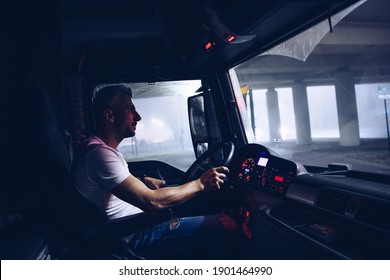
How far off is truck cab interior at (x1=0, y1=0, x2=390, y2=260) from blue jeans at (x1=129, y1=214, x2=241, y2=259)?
0.37 ft

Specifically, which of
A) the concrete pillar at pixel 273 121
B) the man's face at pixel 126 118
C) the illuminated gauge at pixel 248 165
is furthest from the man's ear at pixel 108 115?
the concrete pillar at pixel 273 121

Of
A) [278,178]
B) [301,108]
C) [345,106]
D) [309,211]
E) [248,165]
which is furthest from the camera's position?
[301,108]

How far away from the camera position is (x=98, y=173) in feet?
4.45

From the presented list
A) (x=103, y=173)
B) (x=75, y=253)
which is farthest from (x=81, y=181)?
(x=75, y=253)

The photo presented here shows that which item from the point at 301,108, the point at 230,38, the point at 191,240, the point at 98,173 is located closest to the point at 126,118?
the point at 98,173

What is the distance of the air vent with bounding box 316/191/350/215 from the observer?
3.77ft

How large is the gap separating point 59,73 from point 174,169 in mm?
1760

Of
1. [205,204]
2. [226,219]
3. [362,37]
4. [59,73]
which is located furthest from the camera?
[362,37]

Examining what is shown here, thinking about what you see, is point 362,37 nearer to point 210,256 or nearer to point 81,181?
point 210,256

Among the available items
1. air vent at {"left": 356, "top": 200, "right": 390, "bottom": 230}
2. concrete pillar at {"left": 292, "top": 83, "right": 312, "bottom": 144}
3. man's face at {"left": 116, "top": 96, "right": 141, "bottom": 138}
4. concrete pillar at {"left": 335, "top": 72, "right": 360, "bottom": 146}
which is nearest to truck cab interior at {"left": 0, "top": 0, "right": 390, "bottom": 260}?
air vent at {"left": 356, "top": 200, "right": 390, "bottom": 230}

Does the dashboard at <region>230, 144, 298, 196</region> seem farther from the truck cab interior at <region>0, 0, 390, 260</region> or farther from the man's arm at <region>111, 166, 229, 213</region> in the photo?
the man's arm at <region>111, 166, 229, 213</region>

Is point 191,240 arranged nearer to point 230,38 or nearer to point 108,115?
point 108,115

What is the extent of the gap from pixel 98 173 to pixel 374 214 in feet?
4.14
